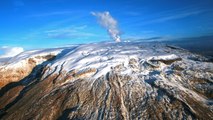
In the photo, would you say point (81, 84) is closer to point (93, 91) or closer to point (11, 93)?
point (93, 91)

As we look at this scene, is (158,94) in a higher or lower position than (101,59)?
lower

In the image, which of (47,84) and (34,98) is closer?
(34,98)

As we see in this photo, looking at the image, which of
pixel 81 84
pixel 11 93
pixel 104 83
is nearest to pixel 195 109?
pixel 104 83

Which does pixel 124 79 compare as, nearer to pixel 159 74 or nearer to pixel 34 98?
pixel 159 74

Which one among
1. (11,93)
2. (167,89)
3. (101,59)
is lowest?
(11,93)

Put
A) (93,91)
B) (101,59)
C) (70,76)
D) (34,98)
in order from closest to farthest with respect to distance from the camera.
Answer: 1. (93,91)
2. (34,98)
3. (70,76)
4. (101,59)

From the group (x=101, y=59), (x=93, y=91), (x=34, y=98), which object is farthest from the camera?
(x=101, y=59)
